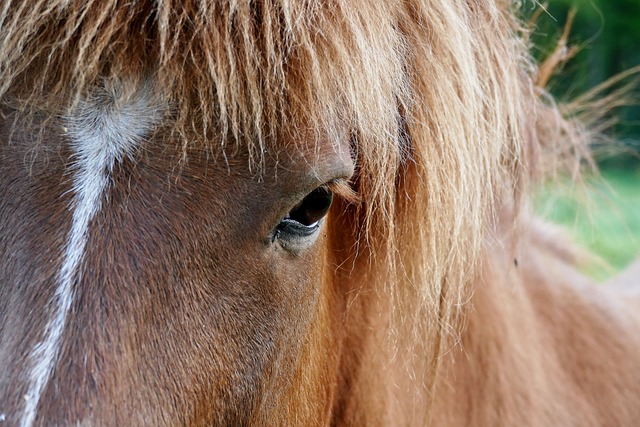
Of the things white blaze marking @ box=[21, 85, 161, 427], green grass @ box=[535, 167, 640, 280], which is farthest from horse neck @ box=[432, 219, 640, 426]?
white blaze marking @ box=[21, 85, 161, 427]

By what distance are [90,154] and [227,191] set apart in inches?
9.9

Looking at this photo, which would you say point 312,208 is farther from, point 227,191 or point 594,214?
point 594,214

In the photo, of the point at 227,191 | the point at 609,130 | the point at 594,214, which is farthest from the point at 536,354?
the point at 609,130

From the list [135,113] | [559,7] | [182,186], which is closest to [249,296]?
[182,186]

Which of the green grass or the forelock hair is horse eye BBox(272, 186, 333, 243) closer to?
the forelock hair

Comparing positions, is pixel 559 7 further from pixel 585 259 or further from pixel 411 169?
pixel 411 169

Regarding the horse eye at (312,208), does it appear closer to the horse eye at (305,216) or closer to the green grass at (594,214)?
the horse eye at (305,216)

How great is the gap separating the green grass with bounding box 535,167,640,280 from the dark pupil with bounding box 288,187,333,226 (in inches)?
45.3

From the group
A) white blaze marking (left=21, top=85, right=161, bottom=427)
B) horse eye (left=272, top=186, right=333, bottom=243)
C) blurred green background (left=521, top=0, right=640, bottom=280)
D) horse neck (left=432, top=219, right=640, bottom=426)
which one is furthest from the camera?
blurred green background (left=521, top=0, right=640, bottom=280)

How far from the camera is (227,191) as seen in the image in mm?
1259

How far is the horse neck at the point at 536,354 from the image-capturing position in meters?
2.04

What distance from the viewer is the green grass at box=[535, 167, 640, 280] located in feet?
7.72

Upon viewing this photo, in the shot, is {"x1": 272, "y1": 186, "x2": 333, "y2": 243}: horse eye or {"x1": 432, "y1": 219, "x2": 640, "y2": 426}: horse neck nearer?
{"x1": 272, "y1": 186, "x2": 333, "y2": 243}: horse eye

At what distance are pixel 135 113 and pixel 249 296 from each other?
40cm
